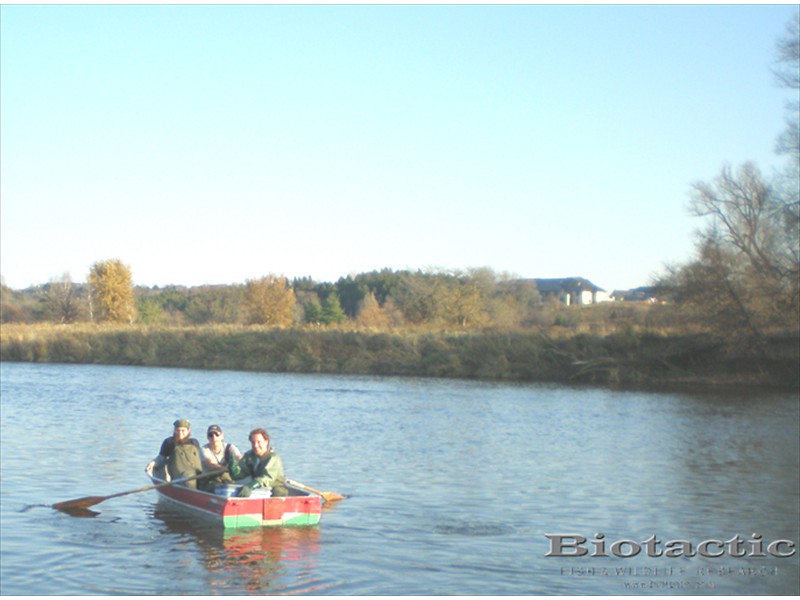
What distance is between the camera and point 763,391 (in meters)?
35.0

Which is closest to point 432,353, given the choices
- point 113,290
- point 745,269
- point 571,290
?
point 745,269

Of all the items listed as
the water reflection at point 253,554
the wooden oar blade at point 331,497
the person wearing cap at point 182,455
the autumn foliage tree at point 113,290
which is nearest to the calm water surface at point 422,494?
the water reflection at point 253,554

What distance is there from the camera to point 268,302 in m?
66.2

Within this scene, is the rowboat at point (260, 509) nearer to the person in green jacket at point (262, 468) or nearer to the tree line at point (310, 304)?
the person in green jacket at point (262, 468)

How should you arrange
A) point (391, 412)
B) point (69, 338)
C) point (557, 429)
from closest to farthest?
1. point (557, 429)
2. point (391, 412)
3. point (69, 338)

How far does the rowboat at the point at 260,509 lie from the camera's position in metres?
12.2

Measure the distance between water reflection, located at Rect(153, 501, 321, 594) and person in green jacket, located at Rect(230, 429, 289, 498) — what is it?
50cm

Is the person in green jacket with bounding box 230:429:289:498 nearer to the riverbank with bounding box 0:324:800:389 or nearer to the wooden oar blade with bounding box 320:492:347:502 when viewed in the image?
the wooden oar blade with bounding box 320:492:347:502

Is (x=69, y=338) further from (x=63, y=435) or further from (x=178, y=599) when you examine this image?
(x=178, y=599)

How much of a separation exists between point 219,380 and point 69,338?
52.4 feet

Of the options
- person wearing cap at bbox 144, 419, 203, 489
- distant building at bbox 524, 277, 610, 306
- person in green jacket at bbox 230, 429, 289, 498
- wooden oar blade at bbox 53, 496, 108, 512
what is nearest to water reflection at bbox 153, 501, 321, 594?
person in green jacket at bbox 230, 429, 289, 498

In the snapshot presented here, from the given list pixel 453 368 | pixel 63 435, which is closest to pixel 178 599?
pixel 63 435

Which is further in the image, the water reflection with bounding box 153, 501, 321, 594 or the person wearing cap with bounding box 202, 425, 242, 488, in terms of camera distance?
the person wearing cap with bounding box 202, 425, 242, 488

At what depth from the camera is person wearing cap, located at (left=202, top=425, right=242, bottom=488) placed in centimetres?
1338
